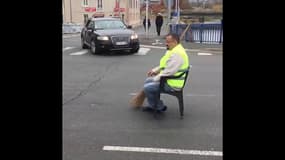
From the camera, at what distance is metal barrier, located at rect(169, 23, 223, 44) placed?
19969 millimetres

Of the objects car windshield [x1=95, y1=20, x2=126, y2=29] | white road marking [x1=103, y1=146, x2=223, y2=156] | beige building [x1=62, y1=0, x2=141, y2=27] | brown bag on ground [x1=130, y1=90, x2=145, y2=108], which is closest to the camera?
white road marking [x1=103, y1=146, x2=223, y2=156]

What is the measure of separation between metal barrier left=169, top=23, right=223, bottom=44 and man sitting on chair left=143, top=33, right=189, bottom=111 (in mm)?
13991

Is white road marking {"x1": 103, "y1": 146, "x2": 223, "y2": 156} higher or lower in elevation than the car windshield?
lower

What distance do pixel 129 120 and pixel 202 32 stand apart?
15830 mm

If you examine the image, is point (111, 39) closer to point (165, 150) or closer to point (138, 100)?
point (138, 100)

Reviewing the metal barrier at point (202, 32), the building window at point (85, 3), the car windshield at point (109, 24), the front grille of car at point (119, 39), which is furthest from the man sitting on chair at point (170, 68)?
the building window at point (85, 3)

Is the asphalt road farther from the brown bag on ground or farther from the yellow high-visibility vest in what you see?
the yellow high-visibility vest

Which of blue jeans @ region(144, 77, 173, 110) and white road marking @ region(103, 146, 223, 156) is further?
blue jeans @ region(144, 77, 173, 110)

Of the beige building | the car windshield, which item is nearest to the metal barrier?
the car windshield

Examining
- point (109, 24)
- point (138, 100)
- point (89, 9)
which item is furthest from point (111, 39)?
point (89, 9)

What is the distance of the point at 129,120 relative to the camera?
596 cm

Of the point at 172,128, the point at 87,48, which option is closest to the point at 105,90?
the point at 172,128
